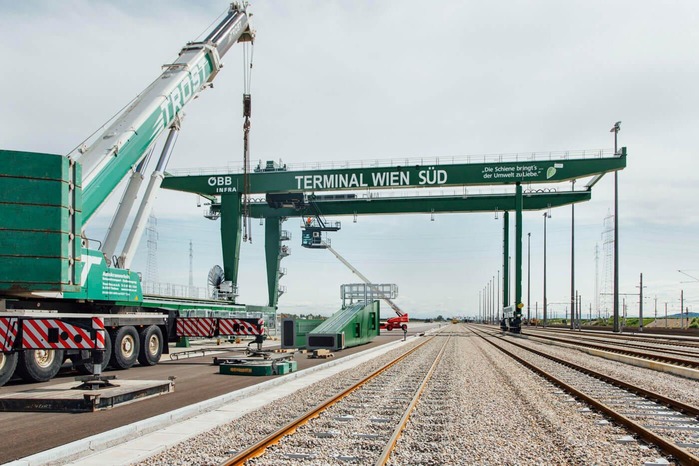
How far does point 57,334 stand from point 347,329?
52.9 feet

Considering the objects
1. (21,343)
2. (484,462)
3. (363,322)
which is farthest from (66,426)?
(363,322)

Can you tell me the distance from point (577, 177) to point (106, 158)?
32659 mm

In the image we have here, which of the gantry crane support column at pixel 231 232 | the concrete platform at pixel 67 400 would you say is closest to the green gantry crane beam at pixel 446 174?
the gantry crane support column at pixel 231 232

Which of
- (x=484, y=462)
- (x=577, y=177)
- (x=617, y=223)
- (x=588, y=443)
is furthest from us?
(x=617, y=223)

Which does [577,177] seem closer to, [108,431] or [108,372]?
[108,372]

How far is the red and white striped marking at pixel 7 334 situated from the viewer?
12219 millimetres

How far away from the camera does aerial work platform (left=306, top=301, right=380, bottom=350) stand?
→ 25.2 m

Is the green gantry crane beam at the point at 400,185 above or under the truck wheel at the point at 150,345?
above

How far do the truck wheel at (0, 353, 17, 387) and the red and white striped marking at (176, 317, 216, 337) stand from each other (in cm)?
674

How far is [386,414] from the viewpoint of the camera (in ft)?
33.0

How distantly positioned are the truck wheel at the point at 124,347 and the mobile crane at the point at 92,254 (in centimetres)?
3

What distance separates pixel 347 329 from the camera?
27.2 metres

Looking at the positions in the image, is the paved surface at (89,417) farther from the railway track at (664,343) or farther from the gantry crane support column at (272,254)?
the gantry crane support column at (272,254)

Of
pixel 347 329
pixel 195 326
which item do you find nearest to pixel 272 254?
pixel 347 329
